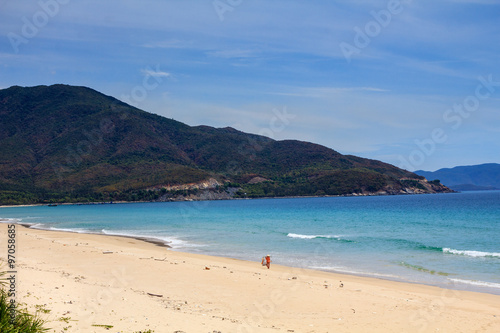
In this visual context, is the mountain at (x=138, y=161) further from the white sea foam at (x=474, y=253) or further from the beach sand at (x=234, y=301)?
the white sea foam at (x=474, y=253)

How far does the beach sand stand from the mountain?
11036 centimetres

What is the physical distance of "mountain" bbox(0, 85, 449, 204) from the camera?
11988cm

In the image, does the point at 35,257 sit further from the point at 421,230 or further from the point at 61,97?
the point at 61,97

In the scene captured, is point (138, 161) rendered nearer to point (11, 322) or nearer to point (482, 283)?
point (482, 283)

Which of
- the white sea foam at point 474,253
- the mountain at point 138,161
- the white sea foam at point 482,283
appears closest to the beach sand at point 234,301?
the white sea foam at point 482,283

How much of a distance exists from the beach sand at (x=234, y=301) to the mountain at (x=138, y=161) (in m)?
110

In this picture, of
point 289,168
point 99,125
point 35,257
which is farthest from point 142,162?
point 35,257

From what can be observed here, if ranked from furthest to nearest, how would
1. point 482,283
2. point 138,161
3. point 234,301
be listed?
point 138,161, point 482,283, point 234,301

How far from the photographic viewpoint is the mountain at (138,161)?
11988cm

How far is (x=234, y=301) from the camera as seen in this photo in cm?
1059

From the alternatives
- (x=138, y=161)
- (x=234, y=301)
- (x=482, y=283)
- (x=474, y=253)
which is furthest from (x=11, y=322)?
(x=138, y=161)

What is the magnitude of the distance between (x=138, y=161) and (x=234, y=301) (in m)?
134

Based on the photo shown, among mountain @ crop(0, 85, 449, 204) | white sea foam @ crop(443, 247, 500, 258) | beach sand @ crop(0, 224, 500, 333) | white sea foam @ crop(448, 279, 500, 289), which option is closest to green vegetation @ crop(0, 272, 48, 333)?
beach sand @ crop(0, 224, 500, 333)

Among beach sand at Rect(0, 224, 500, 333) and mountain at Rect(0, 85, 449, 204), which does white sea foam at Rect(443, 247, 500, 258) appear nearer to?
beach sand at Rect(0, 224, 500, 333)
